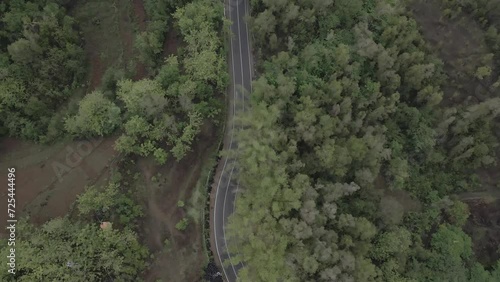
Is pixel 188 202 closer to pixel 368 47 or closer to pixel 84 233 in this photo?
pixel 84 233

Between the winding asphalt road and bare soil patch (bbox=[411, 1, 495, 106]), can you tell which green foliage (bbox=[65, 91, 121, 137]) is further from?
bare soil patch (bbox=[411, 1, 495, 106])

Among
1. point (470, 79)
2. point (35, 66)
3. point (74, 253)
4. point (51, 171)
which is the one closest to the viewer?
point (74, 253)

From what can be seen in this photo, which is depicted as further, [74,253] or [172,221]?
[172,221]

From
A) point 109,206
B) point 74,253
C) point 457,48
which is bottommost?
point 74,253

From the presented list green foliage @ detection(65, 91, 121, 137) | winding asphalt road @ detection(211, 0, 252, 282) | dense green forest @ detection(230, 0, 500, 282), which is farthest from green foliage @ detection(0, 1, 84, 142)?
dense green forest @ detection(230, 0, 500, 282)

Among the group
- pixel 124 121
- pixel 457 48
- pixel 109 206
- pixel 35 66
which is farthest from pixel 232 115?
pixel 457 48

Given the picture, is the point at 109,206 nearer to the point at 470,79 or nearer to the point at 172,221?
the point at 172,221

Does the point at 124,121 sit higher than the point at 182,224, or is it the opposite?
the point at 124,121
